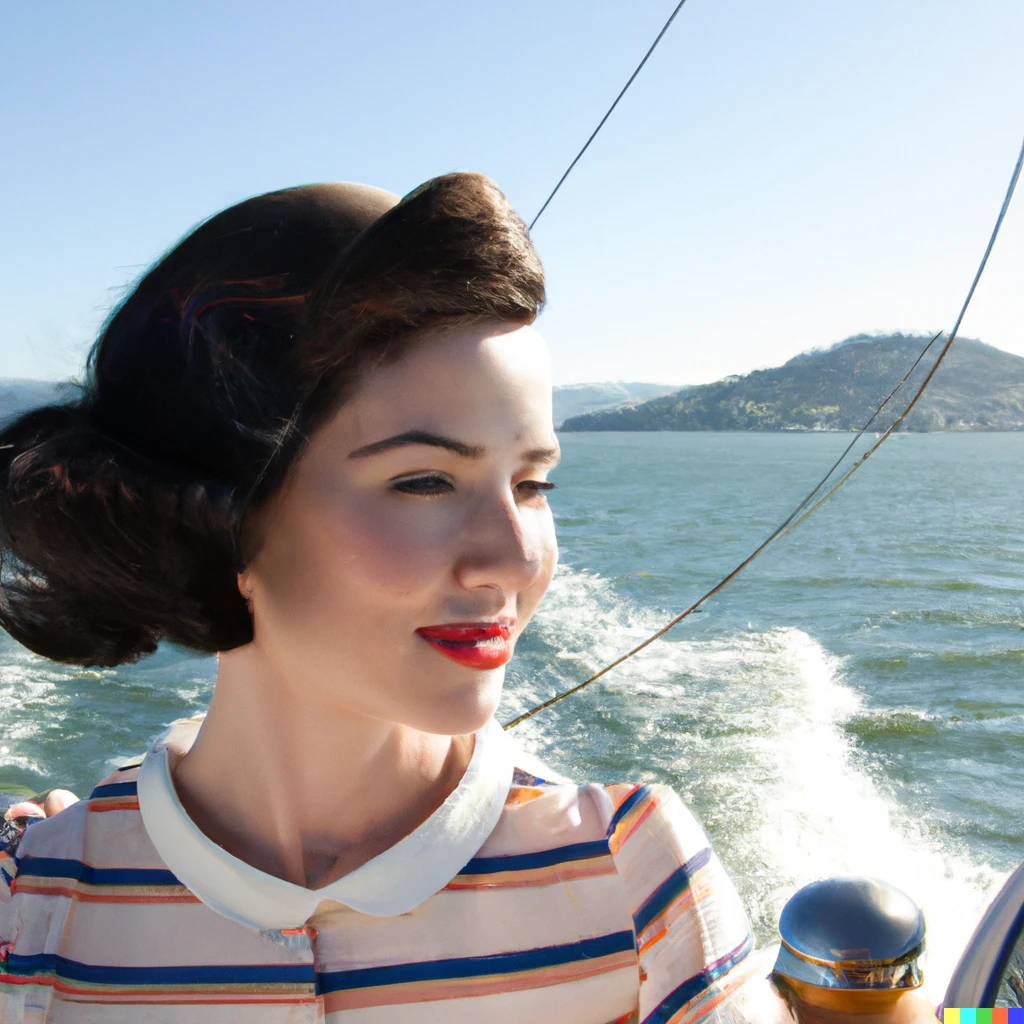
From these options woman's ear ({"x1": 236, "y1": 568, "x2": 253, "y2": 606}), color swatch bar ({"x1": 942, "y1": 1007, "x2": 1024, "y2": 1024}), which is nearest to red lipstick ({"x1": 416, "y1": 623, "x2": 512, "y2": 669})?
woman's ear ({"x1": 236, "y1": 568, "x2": 253, "y2": 606})

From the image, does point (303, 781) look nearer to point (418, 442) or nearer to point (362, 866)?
point (362, 866)

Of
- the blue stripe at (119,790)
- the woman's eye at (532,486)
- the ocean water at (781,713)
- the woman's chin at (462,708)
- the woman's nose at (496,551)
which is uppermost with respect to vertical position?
the woman's eye at (532,486)

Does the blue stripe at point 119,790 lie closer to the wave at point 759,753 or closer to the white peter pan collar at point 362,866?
the white peter pan collar at point 362,866

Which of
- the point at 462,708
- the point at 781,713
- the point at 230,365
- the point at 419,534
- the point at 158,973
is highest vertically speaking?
the point at 230,365

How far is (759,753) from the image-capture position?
7879 millimetres

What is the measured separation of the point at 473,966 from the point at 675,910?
10.5 inches

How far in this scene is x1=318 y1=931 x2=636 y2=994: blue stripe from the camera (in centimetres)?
132

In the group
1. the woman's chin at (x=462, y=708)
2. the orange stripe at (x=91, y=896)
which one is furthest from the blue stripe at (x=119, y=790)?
the woman's chin at (x=462, y=708)

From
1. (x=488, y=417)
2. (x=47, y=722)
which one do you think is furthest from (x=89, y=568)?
(x=47, y=722)

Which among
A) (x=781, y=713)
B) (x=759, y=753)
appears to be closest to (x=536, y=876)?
(x=759, y=753)

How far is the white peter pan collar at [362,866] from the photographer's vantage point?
1.33m

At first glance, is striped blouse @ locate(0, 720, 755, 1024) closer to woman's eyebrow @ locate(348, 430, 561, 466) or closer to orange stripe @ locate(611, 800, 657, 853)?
orange stripe @ locate(611, 800, 657, 853)

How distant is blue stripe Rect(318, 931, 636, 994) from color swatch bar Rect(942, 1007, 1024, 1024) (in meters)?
0.37

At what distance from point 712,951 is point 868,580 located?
56.3 ft
